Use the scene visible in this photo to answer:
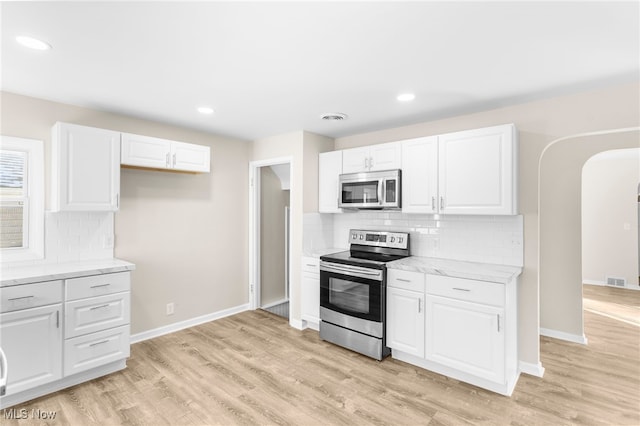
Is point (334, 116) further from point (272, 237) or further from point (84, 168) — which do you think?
point (84, 168)

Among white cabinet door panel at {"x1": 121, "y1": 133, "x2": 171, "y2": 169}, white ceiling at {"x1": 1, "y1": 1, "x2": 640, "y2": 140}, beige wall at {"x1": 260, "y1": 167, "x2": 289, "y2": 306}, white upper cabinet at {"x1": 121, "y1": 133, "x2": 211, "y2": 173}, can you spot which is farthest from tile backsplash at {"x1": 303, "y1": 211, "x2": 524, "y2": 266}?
white cabinet door panel at {"x1": 121, "y1": 133, "x2": 171, "y2": 169}

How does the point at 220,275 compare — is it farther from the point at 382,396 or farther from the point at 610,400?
the point at 610,400

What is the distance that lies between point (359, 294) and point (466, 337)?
1.04m

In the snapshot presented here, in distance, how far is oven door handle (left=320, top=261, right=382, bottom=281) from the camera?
123 inches

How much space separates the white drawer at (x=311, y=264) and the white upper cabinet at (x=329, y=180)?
0.65 m

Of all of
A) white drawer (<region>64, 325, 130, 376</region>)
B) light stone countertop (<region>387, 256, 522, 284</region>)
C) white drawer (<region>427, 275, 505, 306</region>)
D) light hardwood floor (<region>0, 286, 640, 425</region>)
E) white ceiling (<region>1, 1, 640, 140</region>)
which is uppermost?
white ceiling (<region>1, 1, 640, 140</region>)

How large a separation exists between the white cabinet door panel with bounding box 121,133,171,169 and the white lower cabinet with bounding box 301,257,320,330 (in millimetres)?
1939

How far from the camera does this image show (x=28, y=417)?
A: 225 cm

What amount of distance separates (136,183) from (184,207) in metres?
0.60

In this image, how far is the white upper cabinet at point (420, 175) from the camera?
10.5 ft

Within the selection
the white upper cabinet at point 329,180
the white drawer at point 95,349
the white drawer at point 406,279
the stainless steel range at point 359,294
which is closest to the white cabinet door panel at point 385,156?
the white upper cabinet at point 329,180

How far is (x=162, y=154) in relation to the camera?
3408mm

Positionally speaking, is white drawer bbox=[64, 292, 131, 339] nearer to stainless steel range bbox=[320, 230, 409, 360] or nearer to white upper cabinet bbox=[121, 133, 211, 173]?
white upper cabinet bbox=[121, 133, 211, 173]

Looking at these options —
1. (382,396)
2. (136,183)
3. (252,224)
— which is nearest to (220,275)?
(252,224)
